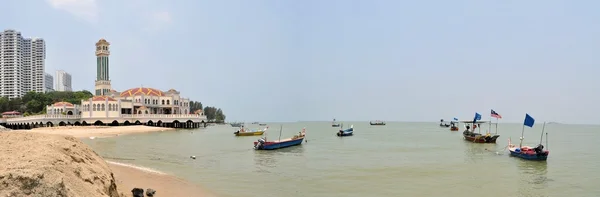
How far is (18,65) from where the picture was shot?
11094 centimetres

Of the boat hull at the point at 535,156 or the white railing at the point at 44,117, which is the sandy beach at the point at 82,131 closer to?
the white railing at the point at 44,117

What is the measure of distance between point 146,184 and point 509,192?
12.8 m

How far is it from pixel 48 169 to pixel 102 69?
Answer: 269ft

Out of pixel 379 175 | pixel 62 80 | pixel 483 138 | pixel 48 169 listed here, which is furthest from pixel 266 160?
pixel 62 80

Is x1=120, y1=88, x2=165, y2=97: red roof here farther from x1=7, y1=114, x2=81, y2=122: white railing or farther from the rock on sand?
the rock on sand

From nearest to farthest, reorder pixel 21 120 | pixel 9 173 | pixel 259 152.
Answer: pixel 9 173 < pixel 259 152 < pixel 21 120

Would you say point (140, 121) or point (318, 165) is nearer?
point (318, 165)

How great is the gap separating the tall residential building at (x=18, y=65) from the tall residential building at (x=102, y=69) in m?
46.7

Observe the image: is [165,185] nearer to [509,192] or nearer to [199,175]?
[199,175]

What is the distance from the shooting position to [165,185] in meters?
14.1

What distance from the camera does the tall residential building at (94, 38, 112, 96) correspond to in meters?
80.1

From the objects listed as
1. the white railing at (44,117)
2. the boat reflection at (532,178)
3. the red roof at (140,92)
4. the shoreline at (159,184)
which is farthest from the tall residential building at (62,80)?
the boat reflection at (532,178)

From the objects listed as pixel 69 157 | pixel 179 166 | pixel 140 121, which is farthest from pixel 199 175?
pixel 140 121

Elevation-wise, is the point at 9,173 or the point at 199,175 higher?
the point at 9,173
